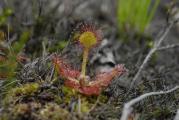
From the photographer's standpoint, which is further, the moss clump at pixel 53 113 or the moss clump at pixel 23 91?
the moss clump at pixel 23 91

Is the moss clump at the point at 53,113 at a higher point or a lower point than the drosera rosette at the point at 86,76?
lower

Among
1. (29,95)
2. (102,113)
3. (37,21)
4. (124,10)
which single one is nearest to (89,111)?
(102,113)

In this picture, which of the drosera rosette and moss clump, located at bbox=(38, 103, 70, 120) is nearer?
moss clump, located at bbox=(38, 103, 70, 120)

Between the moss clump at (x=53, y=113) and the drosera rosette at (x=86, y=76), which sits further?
the drosera rosette at (x=86, y=76)

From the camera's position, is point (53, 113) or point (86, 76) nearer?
point (53, 113)

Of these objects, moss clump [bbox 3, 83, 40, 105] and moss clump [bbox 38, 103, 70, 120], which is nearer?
moss clump [bbox 38, 103, 70, 120]

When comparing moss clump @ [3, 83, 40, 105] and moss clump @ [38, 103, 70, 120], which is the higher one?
moss clump @ [3, 83, 40, 105]

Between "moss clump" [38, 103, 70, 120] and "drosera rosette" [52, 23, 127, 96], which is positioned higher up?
"drosera rosette" [52, 23, 127, 96]

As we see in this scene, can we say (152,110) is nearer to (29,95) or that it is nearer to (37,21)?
(29,95)

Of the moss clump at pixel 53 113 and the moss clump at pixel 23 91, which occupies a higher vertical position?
the moss clump at pixel 23 91
